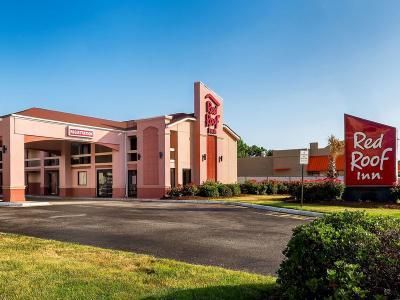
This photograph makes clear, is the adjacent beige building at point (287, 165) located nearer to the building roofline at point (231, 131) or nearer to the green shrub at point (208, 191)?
the building roofline at point (231, 131)

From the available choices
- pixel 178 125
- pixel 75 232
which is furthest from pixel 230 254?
pixel 178 125

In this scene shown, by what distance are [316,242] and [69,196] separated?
36.8 m

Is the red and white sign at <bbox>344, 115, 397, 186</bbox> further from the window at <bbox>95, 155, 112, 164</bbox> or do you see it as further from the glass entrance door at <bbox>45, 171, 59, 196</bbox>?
the glass entrance door at <bbox>45, 171, 59, 196</bbox>

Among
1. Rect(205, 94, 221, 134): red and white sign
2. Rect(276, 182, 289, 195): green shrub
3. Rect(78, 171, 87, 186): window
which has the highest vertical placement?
Rect(205, 94, 221, 134): red and white sign

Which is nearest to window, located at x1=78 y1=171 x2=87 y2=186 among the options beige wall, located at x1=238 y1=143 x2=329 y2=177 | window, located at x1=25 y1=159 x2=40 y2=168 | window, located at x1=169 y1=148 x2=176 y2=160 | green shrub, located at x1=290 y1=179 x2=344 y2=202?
window, located at x1=25 y1=159 x2=40 y2=168

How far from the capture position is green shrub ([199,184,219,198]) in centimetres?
3073

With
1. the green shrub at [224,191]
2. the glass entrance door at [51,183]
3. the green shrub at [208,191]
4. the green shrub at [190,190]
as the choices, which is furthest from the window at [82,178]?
the green shrub at [224,191]

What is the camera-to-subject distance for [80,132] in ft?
102

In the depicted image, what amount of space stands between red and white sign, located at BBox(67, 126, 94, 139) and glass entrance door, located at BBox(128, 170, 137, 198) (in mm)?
4979

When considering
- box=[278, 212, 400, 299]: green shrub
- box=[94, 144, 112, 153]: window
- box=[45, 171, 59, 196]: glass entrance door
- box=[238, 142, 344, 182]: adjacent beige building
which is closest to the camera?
box=[278, 212, 400, 299]: green shrub

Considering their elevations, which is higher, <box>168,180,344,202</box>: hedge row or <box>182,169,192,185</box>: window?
<box>182,169,192,185</box>: window

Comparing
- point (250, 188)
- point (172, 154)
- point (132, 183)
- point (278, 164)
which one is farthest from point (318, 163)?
point (132, 183)

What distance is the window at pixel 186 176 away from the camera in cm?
3376

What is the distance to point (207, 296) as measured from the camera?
5582 mm
